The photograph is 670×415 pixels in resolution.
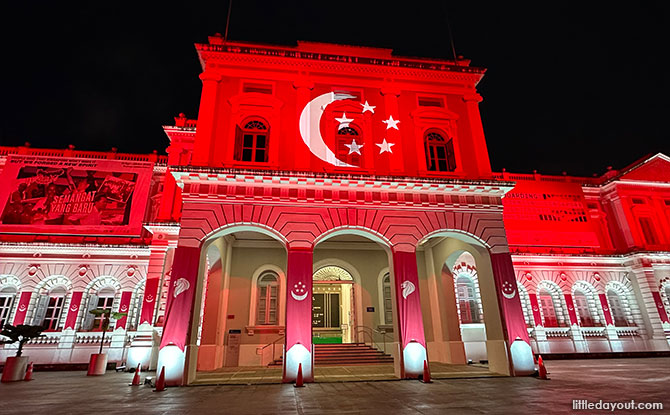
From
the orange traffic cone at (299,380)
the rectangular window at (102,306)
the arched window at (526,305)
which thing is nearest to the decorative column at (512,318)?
the orange traffic cone at (299,380)

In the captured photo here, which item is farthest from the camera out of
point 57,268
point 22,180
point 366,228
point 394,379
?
point 57,268

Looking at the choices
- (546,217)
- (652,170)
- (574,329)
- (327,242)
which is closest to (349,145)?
(327,242)

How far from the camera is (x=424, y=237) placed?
1223cm

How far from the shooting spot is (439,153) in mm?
14062

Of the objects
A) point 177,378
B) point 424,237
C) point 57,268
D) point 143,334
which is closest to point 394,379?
point 424,237

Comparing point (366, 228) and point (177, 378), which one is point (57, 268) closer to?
point (177, 378)

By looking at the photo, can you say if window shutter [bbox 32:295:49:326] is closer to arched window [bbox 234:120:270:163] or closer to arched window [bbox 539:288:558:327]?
arched window [bbox 234:120:270:163]

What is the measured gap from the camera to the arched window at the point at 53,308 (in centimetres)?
1830

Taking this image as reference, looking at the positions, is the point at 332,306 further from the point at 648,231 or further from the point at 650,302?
the point at 648,231

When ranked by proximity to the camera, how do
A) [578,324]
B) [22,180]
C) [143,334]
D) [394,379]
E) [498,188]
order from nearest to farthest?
1. [394,379]
2. [498,188]
3. [143,334]
4. [22,180]
5. [578,324]

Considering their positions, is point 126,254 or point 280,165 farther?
point 126,254

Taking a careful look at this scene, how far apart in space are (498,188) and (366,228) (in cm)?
513

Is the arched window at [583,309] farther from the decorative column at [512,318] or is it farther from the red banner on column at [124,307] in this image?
the red banner on column at [124,307]

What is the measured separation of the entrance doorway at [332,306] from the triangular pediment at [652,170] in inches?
777
